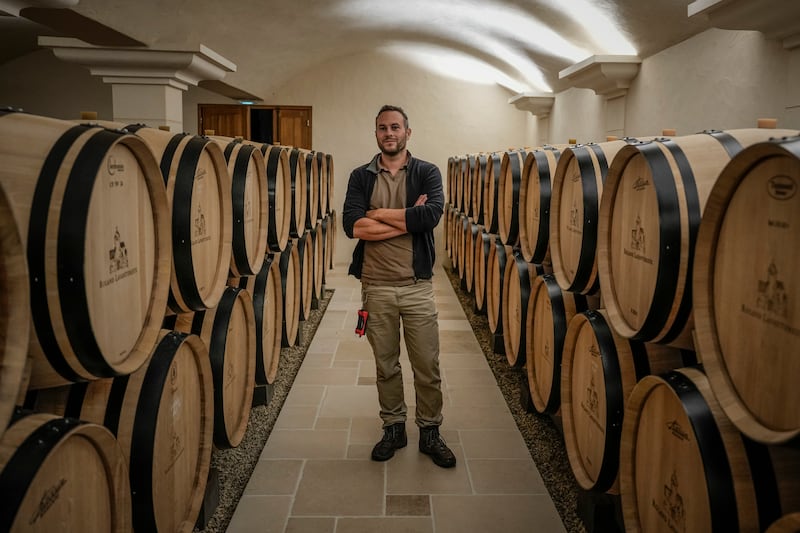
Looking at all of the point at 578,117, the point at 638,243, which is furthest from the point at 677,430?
the point at 578,117

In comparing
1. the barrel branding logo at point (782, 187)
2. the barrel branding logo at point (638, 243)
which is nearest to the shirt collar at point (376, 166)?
the barrel branding logo at point (638, 243)

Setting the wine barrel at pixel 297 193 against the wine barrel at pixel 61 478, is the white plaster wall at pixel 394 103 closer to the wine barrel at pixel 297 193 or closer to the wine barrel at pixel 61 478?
the wine barrel at pixel 297 193

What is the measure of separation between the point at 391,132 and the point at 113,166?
164 centimetres

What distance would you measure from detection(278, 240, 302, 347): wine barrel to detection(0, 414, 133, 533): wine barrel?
2.63m

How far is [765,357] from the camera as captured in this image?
1314mm

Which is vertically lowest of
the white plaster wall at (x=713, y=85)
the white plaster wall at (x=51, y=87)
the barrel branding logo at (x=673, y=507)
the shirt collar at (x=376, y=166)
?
the barrel branding logo at (x=673, y=507)

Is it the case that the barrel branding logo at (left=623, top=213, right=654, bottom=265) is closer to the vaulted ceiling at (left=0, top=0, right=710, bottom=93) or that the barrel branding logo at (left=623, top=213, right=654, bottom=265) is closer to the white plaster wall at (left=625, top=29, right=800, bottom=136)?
the white plaster wall at (left=625, top=29, right=800, bottom=136)

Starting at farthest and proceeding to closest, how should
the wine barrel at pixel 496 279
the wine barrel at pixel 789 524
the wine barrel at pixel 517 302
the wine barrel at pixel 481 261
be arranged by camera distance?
the wine barrel at pixel 481 261, the wine barrel at pixel 496 279, the wine barrel at pixel 517 302, the wine barrel at pixel 789 524

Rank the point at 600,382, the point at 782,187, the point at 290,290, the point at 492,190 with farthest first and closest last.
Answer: the point at 492,190, the point at 290,290, the point at 600,382, the point at 782,187

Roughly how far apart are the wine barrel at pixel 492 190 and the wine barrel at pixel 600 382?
2.19 metres

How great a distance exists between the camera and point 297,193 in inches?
197

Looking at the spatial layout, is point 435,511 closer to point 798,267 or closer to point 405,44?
point 798,267

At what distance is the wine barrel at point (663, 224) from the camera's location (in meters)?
1.75

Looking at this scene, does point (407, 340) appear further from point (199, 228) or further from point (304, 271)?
point (304, 271)
